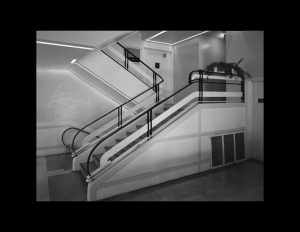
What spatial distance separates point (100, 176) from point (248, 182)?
3238mm

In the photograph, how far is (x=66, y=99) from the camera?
21.5ft

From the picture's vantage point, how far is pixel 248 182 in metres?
4.02

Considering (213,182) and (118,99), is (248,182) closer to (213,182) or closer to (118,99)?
(213,182)

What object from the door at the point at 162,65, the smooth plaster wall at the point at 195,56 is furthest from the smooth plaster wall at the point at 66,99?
the smooth plaster wall at the point at 195,56

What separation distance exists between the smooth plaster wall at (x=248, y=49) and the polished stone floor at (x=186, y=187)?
9.63ft

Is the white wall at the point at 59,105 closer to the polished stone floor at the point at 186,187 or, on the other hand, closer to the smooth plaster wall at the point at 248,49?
the polished stone floor at the point at 186,187

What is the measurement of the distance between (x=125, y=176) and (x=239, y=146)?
3.59 m

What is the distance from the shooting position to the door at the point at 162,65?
8008 mm

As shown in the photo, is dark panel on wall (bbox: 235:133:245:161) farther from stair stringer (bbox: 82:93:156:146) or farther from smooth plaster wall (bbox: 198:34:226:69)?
smooth plaster wall (bbox: 198:34:226:69)

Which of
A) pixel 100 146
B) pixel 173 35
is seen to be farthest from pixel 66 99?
pixel 173 35

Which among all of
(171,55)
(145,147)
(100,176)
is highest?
(171,55)

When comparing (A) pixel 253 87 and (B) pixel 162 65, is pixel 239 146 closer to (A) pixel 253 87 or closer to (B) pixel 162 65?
(A) pixel 253 87
